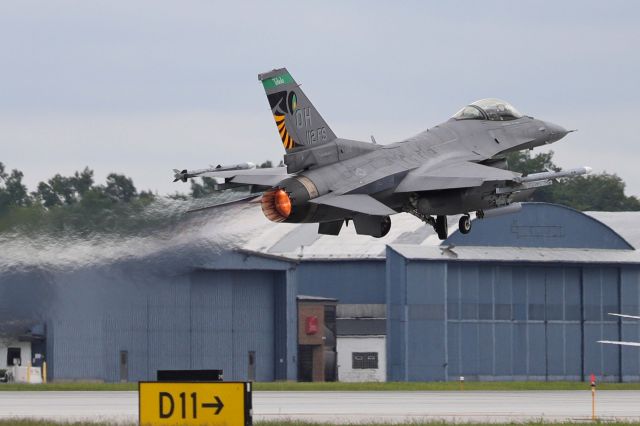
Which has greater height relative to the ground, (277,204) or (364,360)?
(277,204)

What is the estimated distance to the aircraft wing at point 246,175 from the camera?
3828 cm

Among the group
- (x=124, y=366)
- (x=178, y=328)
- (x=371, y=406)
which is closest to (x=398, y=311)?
(x=178, y=328)

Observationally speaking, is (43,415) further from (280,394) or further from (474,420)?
(280,394)

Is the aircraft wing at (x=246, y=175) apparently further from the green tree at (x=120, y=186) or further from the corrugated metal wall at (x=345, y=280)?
the corrugated metal wall at (x=345, y=280)

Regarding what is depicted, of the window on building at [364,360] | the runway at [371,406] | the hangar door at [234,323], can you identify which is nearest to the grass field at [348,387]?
the runway at [371,406]

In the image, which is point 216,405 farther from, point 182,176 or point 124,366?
point 124,366

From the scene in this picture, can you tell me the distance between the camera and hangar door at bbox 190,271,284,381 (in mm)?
71688

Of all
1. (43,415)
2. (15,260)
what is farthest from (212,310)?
(43,415)

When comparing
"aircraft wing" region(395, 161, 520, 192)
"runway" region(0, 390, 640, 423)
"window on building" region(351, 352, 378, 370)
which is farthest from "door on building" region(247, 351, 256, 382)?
"aircraft wing" region(395, 161, 520, 192)

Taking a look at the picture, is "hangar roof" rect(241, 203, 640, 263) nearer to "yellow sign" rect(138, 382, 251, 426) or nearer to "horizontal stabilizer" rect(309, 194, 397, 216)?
"horizontal stabilizer" rect(309, 194, 397, 216)

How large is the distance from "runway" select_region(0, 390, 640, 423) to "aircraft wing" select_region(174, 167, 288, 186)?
21.0 feet

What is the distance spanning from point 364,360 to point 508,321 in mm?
8250

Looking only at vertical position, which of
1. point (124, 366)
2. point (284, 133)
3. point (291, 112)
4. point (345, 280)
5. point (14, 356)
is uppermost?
point (291, 112)

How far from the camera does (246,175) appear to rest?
1538 inches
